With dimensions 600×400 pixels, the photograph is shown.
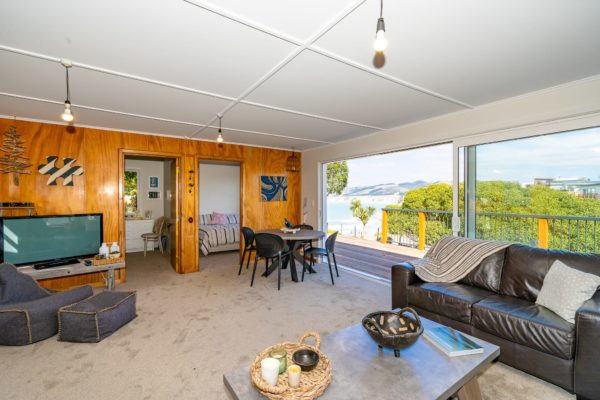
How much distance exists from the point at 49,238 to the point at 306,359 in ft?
12.4

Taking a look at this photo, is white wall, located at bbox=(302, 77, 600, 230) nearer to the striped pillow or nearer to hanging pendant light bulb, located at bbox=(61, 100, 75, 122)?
hanging pendant light bulb, located at bbox=(61, 100, 75, 122)

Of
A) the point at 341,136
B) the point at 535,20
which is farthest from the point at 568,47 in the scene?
the point at 341,136

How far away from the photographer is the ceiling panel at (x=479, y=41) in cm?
153

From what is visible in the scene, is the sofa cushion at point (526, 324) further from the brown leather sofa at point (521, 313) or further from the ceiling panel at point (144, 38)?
the ceiling panel at point (144, 38)

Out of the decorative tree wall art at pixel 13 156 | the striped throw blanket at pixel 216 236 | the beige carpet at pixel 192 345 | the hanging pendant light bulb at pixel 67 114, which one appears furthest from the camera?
the striped throw blanket at pixel 216 236

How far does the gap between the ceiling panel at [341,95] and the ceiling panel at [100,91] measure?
2.50 feet

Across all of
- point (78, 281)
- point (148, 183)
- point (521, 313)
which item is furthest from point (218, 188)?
point (521, 313)

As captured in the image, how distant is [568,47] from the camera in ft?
6.28

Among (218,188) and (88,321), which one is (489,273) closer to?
(88,321)

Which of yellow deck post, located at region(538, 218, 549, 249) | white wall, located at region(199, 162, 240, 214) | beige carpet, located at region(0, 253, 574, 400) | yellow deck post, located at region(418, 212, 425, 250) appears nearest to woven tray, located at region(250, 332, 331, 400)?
beige carpet, located at region(0, 253, 574, 400)

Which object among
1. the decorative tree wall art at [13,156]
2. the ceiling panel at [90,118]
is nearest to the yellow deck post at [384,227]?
the ceiling panel at [90,118]

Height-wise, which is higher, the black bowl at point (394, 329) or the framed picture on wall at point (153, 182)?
the framed picture on wall at point (153, 182)

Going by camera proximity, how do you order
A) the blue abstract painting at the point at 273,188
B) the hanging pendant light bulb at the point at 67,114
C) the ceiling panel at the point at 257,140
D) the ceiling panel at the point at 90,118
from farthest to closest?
1. the blue abstract painting at the point at 273,188
2. the ceiling panel at the point at 257,140
3. the ceiling panel at the point at 90,118
4. the hanging pendant light bulb at the point at 67,114

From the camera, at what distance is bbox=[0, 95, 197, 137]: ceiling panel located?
3121mm
